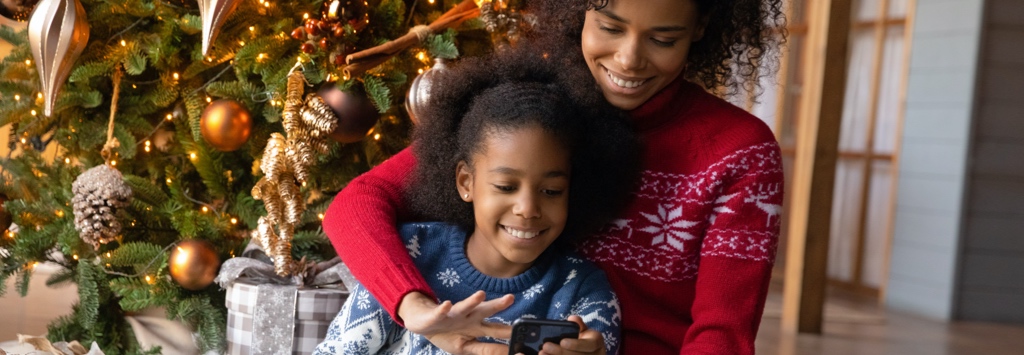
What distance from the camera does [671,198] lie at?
1336 millimetres

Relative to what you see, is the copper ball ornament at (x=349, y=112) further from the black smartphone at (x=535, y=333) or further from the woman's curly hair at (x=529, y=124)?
the black smartphone at (x=535, y=333)

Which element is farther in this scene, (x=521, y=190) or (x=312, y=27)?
(x=312, y=27)

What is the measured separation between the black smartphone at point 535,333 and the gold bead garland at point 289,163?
79cm

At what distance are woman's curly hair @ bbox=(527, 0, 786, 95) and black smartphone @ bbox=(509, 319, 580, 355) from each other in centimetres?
44

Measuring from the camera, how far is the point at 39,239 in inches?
83.7

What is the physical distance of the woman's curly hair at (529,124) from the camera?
1.27 m

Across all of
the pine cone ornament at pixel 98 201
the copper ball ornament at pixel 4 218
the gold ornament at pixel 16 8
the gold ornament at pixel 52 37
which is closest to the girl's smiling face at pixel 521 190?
the gold ornament at pixel 52 37

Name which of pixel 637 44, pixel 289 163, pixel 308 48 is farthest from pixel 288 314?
pixel 637 44

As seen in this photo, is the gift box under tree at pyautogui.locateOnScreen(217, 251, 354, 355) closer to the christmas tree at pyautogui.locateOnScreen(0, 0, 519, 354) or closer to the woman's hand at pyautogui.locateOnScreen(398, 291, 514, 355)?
the christmas tree at pyautogui.locateOnScreen(0, 0, 519, 354)

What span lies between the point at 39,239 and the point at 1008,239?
3735mm

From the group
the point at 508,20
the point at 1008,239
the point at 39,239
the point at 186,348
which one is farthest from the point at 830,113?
the point at 39,239

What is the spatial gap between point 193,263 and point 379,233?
2.40 feet

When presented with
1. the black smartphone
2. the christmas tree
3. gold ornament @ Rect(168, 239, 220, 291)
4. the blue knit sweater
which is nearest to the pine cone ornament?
the christmas tree

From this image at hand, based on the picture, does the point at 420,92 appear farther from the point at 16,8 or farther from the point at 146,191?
the point at 16,8
